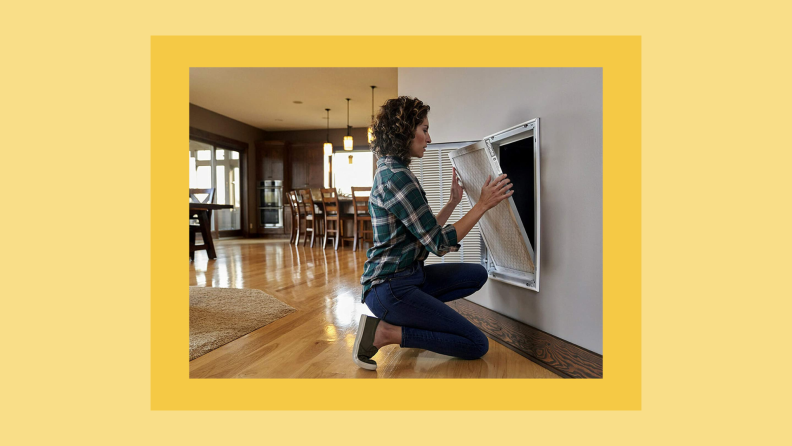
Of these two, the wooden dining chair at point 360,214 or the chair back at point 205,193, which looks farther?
the wooden dining chair at point 360,214

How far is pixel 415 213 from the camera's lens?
1516mm

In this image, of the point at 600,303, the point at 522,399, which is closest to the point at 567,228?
the point at 600,303

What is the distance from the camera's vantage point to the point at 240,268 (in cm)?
469

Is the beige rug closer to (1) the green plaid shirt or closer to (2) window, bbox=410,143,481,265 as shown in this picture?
(1) the green plaid shirt

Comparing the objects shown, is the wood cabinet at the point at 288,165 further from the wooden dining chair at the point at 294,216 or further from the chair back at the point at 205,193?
Answer: the chair back at the point at 205,193

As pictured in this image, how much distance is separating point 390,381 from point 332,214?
19.3 feet

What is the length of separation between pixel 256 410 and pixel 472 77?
182 centimetres

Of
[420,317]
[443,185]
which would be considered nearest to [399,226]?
[420,317]

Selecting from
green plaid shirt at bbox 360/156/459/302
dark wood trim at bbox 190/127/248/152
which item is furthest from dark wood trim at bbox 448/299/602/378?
dark wood trim at bbox 190/127/248/152

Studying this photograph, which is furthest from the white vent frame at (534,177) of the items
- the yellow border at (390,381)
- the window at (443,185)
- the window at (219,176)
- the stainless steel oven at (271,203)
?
the stainless steel oven at (271,203)

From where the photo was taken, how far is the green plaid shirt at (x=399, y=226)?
152 cm

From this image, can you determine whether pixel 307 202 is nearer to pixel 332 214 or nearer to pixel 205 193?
pixel 332 214

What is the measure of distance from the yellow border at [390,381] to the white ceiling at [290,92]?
5208 millimetres
